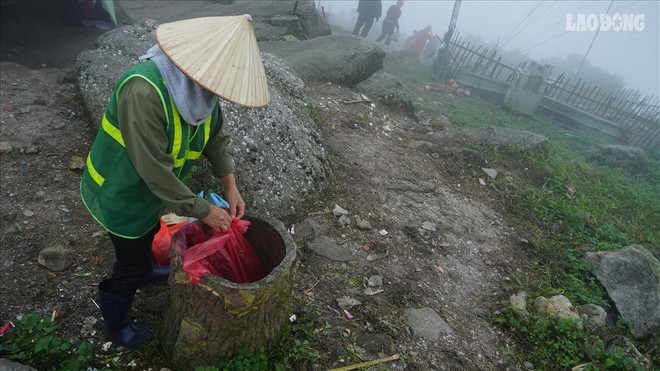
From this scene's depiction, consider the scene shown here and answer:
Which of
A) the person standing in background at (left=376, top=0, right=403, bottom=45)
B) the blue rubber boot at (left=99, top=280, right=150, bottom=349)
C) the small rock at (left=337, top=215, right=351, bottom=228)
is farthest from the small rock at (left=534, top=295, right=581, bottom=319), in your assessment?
the person standing in background at (left=376, top=0, right=403, bottom=45)

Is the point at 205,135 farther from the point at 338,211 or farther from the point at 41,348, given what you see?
the point at 338,211

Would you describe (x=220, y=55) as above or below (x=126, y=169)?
above

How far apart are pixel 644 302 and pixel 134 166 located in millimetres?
4226

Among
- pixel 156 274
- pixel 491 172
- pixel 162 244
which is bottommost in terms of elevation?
pixel 156 274

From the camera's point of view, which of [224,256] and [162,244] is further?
[162,244]

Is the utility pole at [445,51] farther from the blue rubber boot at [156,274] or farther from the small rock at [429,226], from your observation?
the blue rubber boot at [156,274]

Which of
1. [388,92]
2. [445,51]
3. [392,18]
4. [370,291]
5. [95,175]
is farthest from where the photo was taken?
[392,18]

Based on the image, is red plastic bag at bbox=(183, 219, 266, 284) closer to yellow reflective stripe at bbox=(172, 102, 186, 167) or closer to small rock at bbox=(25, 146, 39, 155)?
yellow reflective stripe at bbox=(172, 102, 186, 167)

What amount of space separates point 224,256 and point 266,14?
8147 millimetres

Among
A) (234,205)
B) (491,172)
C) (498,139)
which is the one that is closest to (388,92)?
(498,139)

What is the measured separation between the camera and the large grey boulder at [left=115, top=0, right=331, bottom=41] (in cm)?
842

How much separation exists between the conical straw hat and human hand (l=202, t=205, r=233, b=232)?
54 centimetres

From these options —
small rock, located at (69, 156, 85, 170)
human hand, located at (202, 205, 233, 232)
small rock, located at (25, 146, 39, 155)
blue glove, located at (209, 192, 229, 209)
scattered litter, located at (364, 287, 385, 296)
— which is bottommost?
small rock, located at (25, 146, 39, 155)

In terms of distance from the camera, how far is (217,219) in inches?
72.3
